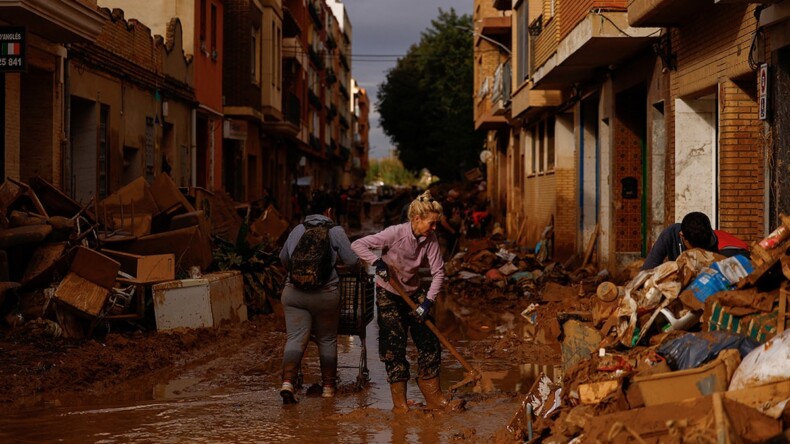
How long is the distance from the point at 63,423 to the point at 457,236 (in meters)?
19.9

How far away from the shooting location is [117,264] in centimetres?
1120

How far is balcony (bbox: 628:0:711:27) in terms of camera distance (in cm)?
1271

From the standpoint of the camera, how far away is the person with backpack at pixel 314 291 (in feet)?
28.8

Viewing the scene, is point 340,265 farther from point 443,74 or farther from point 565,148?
point 443,74

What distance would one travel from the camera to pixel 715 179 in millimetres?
14102

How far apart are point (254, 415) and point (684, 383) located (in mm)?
3649

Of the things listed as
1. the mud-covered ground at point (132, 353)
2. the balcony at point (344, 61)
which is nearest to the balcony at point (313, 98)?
the balcony at point (344, 61)

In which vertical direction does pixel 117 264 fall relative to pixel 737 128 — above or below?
below

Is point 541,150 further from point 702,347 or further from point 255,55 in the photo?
point 702,347

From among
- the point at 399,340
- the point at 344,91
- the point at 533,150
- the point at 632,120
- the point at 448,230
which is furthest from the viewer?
the point at 344,91

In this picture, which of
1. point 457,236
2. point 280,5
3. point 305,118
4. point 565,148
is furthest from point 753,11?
point 305,118

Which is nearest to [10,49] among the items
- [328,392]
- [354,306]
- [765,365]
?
[354,306]

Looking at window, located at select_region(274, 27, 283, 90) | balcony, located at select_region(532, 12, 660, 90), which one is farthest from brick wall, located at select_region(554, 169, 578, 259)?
window, located at select_region(274, 27, 283, 90)

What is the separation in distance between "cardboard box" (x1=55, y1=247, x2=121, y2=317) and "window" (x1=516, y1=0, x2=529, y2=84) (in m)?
16.2
